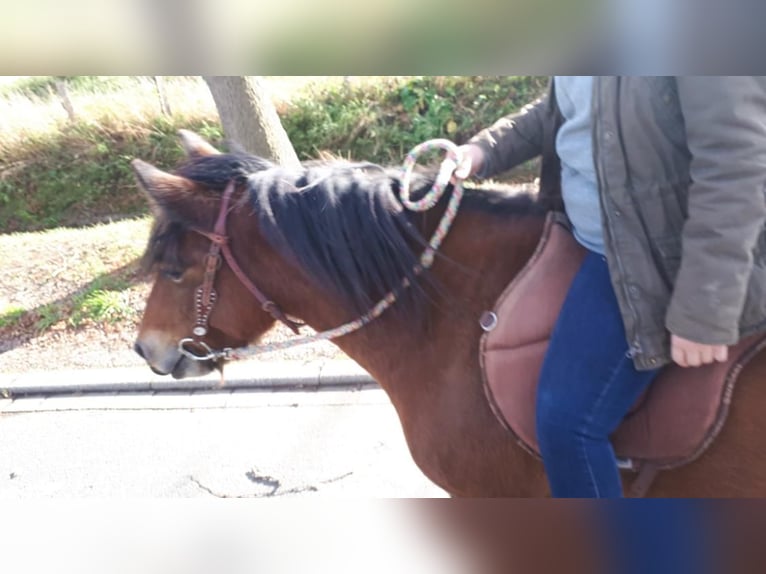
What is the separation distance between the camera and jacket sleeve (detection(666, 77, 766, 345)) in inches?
43.7

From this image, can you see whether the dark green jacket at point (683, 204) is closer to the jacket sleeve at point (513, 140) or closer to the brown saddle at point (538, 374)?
the brown saddle at point (538, 374)

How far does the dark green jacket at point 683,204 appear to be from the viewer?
113 centimetres

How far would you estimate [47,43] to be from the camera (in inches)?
18.9

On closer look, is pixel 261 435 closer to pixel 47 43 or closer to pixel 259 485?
pixel 259 485

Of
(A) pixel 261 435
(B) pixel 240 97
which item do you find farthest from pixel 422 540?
(B) pixel 240 97

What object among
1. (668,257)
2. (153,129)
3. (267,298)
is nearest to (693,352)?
(668,257)

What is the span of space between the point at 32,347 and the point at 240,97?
111 inches

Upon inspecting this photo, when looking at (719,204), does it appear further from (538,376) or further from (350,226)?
(350,226)

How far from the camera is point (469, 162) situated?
1814mm

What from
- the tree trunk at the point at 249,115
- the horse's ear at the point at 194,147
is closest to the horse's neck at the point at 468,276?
the horse's ear at the point at 194,147

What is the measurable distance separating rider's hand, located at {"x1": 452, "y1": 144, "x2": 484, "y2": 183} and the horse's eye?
0.90 metres

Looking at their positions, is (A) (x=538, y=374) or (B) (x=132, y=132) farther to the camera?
(B) (x=132, y=132)

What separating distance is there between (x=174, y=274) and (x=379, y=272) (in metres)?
0.65

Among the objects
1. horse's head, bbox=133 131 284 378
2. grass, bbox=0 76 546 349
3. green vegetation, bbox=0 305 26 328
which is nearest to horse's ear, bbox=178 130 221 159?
horse's head, bbox=133 131 284 378
